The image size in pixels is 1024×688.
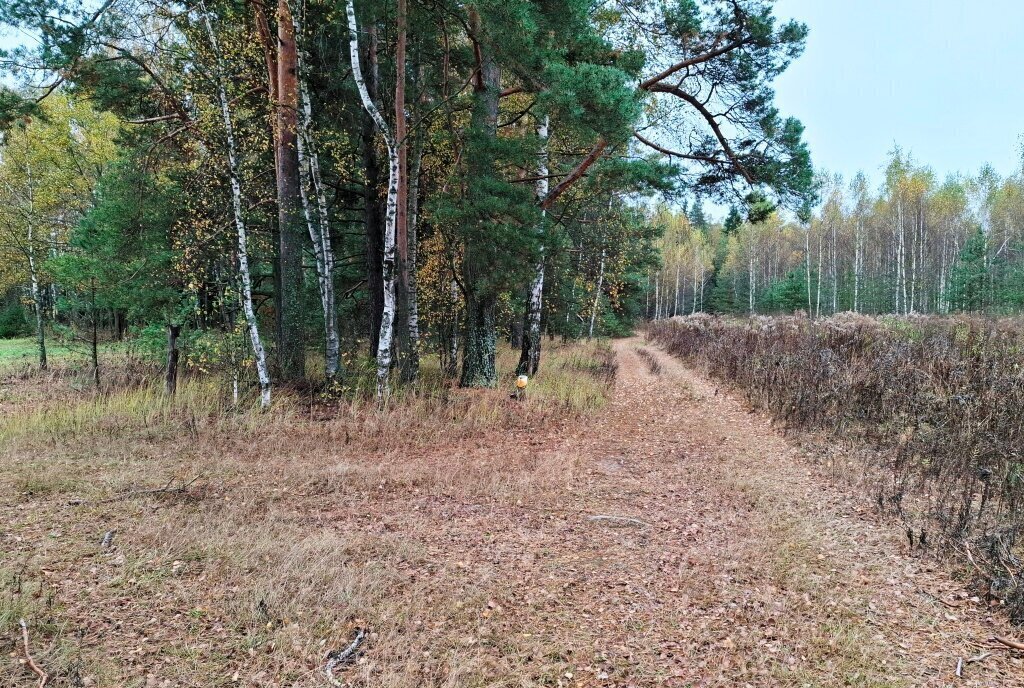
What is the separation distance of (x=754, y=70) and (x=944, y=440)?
20.2ft

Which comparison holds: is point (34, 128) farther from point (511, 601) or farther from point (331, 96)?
point (511, 601)

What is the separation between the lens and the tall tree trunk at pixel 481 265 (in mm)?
7285

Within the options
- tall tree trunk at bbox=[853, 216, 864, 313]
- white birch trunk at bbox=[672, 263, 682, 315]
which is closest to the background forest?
tall tree trunk at bbox=[853, 216, 864, 313]

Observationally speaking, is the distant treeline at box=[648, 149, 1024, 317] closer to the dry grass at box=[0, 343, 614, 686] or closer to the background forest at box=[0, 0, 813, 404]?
the background forest at box=[0, 0, 813, 404]

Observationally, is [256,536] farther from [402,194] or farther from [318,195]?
[402,194]

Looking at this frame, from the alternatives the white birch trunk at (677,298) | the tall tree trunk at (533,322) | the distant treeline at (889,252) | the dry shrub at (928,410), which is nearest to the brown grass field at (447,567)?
the dry shrub at (928,410)

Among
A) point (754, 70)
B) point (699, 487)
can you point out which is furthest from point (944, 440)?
point (754, 70)

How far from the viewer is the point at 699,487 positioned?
4.91 metres

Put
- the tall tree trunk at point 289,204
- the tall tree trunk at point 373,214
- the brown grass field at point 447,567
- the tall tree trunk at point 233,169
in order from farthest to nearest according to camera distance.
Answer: the tall tree trunk at point 373,214 < the tall tree trunk at point 289,204 < the tall tree trunk at point 233,169 < the brown grass field at point 447,567

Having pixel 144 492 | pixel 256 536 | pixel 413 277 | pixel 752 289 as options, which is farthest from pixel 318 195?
pixel 752 289

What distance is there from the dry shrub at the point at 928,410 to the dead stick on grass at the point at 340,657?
12.6 feet

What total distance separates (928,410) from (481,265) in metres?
6.27

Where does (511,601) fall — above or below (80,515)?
below

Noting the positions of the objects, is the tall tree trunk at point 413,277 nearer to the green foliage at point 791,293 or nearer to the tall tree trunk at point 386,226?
the tall tree trunk at point 386,226
